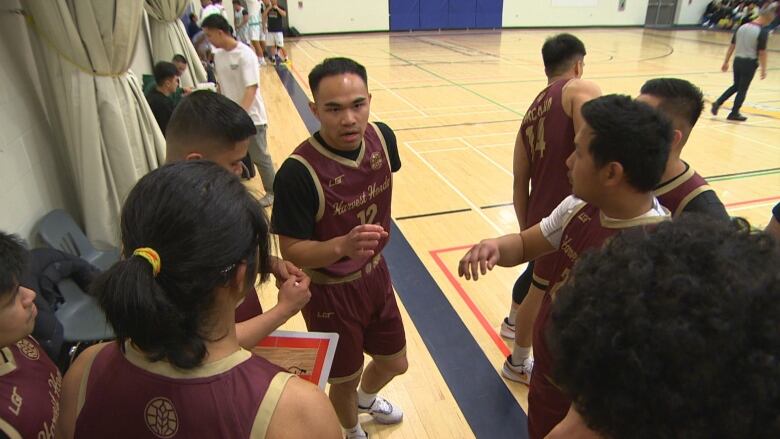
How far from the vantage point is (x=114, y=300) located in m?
0.87

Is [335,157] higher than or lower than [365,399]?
higher

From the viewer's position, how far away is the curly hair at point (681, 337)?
0.59m

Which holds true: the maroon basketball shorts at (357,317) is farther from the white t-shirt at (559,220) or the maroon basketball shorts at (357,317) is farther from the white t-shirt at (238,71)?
the white t-shirt at (238,71)

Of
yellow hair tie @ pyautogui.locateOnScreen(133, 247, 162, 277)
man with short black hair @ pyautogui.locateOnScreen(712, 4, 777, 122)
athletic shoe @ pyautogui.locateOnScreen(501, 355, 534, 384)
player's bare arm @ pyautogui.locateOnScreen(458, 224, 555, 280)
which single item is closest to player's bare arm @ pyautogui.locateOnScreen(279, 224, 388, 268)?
player's bare arm @ pyautogui.locateOnScreen(458, 224, 555, 280)

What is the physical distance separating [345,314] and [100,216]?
228 cm

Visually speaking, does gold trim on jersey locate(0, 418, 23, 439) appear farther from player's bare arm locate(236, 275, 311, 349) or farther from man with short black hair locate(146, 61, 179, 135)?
man with short black hair locate(146, 61, 179, 135)

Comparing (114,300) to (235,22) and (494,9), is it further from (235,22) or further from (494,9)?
(494,9)

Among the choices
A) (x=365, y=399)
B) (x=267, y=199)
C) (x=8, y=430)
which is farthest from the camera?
(x=267, y=199)

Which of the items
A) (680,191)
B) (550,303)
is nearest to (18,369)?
(550,303)

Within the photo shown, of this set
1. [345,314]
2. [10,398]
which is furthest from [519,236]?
[10,398]

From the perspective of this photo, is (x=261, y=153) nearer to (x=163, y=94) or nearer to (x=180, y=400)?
(x=163, y=94)

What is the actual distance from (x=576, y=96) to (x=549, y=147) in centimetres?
29

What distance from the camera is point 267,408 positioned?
0.91 meters

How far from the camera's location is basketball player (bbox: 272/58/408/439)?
186cm
